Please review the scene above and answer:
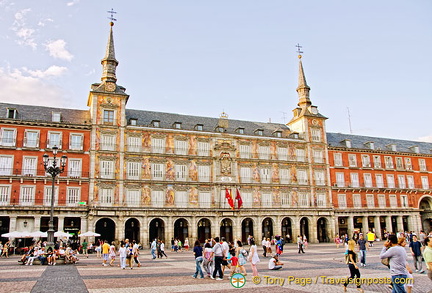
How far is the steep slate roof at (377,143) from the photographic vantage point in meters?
58.7

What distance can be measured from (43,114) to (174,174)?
1678cm

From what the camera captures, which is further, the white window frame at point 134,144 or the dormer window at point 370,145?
the dormer window at point 370,145

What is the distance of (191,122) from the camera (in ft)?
170

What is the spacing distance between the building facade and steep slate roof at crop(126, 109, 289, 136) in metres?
0.16

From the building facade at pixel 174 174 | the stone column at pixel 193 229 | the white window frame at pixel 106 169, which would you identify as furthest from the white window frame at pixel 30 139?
the stone column at pixel 193 229

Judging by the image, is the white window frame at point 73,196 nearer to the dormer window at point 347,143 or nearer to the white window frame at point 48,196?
the white window frame at point 48,196

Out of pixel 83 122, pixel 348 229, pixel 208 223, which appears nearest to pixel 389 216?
pixel 348 229

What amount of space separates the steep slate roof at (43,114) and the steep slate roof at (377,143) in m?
35.2

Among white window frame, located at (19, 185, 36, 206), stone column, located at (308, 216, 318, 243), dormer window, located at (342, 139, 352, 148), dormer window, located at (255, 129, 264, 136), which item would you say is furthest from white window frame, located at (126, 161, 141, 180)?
dormer window, located at (342, 139, 352, 148)

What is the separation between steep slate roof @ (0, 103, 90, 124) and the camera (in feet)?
139

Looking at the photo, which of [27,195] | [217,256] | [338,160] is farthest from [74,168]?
[338,160]

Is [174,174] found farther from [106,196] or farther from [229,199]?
[106,196]

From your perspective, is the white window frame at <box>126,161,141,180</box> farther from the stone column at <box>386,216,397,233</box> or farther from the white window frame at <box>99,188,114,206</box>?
the stone column at <box>386,216,397,233</box>

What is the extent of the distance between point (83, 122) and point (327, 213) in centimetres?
3423
